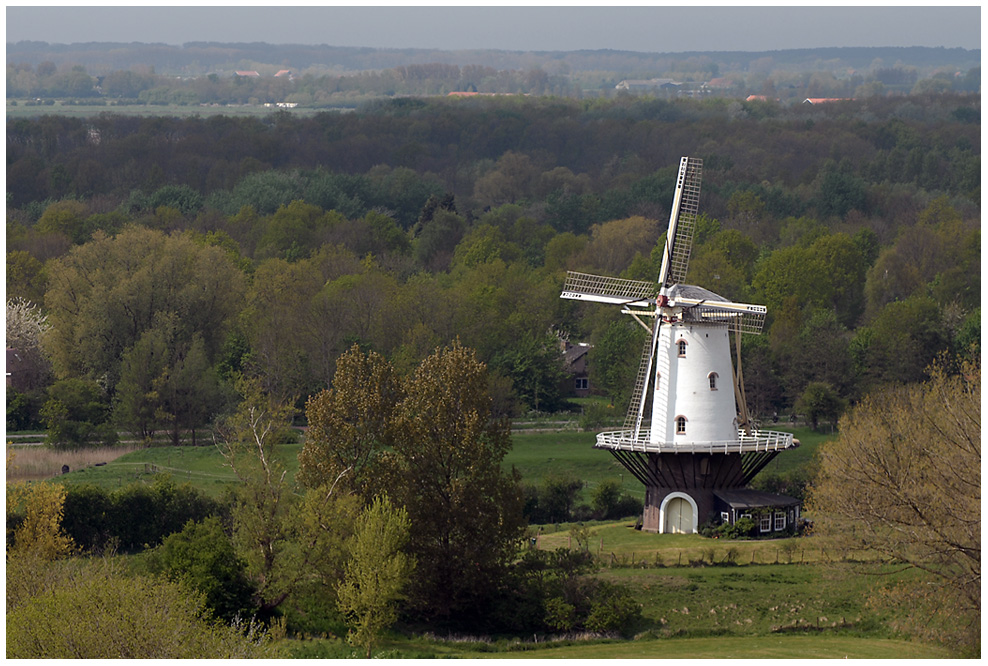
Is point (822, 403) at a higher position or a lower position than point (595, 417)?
higher

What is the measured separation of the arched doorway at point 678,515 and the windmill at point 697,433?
0.11 ft

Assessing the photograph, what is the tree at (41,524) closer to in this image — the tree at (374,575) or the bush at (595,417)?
the tree at (374,575)

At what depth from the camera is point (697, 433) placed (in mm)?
50781

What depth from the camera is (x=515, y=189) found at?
164250 millimetres

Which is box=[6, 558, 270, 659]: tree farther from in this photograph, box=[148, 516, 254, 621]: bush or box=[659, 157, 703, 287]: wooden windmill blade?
box=[659, 157, 703, 287]: wooden windmill blade

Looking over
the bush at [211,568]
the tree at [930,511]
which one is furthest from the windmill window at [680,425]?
the bush at [211,568]

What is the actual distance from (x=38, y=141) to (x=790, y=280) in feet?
326

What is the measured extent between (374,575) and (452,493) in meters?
4.29

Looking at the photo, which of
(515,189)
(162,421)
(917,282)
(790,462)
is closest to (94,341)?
(162,421)

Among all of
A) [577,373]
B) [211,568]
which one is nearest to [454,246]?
[577,373]

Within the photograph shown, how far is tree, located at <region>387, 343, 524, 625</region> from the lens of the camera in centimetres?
4312

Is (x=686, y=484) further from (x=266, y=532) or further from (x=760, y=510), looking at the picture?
(x=266, y=532)

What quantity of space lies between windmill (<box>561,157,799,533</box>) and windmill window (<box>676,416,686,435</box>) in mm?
32

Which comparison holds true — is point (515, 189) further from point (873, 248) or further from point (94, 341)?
point (94, 341)
